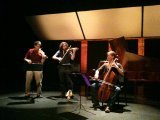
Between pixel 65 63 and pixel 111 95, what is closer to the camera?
pixel 111 95

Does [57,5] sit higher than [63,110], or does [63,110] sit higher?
[57,5]

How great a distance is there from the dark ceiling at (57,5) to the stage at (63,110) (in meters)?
4.10

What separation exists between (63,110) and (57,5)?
6297 mm

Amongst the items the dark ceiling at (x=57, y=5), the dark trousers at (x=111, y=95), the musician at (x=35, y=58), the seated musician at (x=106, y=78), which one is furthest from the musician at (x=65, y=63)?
the dark ceiling at (x=57, y=5)

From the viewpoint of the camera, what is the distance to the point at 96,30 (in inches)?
499

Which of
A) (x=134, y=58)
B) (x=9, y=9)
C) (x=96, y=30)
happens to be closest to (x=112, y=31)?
(x=96, y=30)

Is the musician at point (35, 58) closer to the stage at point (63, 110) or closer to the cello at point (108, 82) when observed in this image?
the stage at point (63, 110)

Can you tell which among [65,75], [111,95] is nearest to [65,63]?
Answer: [65,75]

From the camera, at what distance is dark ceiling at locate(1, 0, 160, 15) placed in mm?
10992

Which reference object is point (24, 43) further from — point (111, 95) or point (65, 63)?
point (111, 95)

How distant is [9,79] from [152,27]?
780 cm

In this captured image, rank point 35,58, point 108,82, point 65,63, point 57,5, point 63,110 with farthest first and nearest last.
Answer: point 57,5 → point 35,58 → point 65,63 → point 63,110 → point 108,82

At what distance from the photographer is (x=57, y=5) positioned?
12422 millimetres

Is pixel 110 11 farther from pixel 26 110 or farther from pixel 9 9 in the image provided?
pixel 26 110
